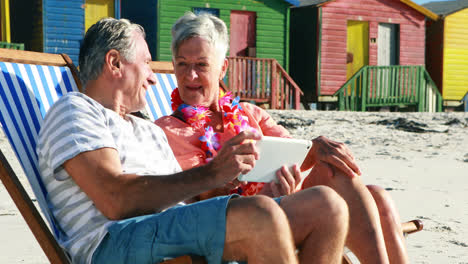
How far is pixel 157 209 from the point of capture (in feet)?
7.09

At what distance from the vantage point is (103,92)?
244 cm

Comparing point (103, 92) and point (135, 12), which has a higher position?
point (135, 12)

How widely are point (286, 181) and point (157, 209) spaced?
657 mm

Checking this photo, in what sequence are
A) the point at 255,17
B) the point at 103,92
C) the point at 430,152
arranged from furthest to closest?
1. the point at 255,17
2. the point at 430,152
3. the point at 103,92

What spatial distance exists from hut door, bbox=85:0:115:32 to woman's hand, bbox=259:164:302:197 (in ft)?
45.4

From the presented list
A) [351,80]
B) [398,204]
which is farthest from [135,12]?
[398,204]

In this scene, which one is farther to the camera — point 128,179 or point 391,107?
point 391,107

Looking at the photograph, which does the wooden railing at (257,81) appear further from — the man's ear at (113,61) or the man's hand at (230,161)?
the man's hand at (230,161)

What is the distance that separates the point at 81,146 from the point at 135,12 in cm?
1511

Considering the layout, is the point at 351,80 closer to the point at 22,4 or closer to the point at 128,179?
the point at 22,4

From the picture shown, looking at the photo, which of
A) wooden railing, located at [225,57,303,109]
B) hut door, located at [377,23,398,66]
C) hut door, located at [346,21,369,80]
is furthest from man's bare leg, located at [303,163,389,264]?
hut door, located at [377,23,398,66]

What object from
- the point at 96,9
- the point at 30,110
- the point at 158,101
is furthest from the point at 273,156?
the point at 96,9

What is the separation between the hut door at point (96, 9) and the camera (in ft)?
52.0

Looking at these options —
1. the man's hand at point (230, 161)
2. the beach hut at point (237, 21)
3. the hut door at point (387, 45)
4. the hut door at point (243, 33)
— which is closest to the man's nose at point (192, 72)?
the man's hand at point (230, 161)
